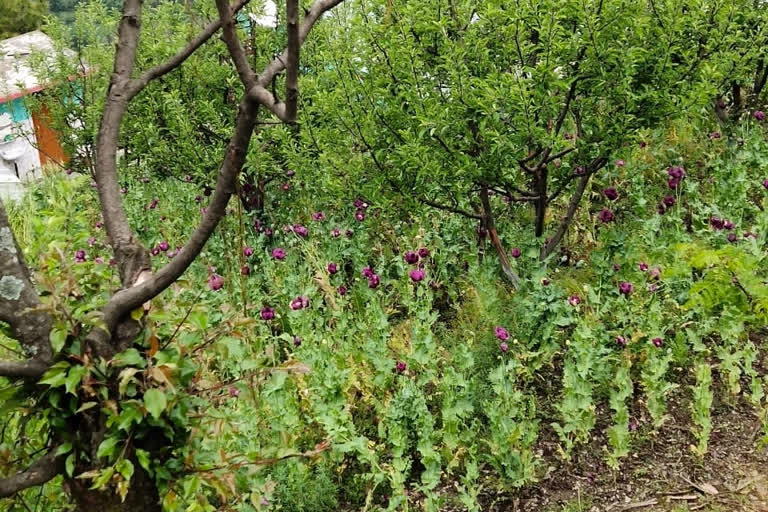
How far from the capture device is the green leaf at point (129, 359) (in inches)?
65.7

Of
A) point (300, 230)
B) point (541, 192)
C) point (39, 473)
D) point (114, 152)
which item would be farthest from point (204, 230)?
point (300, 230)

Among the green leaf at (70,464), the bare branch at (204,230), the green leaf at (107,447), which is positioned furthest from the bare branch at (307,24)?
the green leaf at (70,464)

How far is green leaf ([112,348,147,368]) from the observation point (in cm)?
167

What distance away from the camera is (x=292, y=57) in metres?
1.35

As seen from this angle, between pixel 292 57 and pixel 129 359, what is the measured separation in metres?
0.81

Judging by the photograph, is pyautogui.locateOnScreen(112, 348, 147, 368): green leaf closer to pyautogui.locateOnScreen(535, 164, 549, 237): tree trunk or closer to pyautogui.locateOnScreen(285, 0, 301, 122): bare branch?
pyautogui.locateOnScreen(285, 0, 301, 122): bare branch

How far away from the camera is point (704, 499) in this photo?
2.84 m

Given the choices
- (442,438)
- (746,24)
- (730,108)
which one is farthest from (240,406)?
(730,108)

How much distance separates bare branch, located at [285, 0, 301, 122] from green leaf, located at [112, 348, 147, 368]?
682 millimetres

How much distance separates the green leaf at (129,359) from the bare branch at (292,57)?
0.68 metres

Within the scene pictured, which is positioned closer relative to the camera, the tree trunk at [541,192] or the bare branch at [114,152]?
the bare branch at [114,152]

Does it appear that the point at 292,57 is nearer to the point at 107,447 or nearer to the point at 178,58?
the point at 178,58

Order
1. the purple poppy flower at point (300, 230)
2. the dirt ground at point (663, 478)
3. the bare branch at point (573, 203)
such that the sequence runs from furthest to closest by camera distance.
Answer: the purple poppy flower at point (300, 230) → the bare branch at point (573, 203) → the dirt ground at point (663, 478)

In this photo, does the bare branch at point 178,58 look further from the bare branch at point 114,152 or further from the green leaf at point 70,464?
the green leaf at point 70,464
